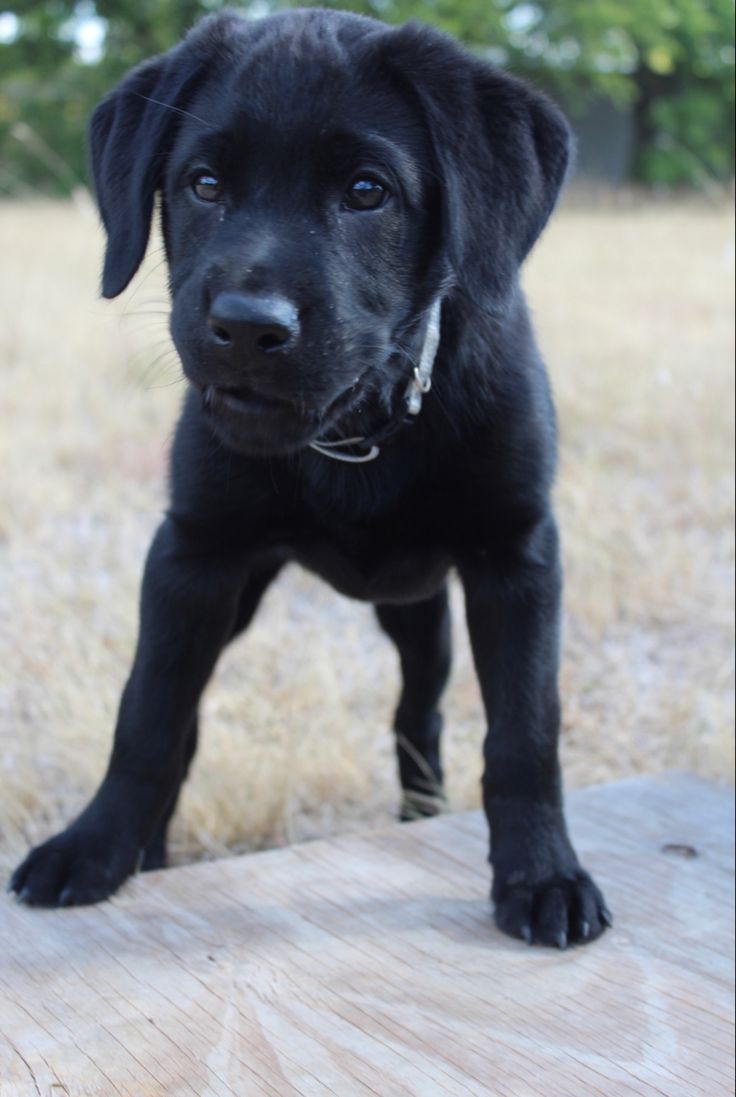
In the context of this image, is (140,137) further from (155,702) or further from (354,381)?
(155,702)

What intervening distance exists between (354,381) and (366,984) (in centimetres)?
82

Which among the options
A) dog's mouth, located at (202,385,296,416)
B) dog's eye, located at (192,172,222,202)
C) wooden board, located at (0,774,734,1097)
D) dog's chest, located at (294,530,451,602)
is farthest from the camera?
dog's chest, located at (294,530,451,602)

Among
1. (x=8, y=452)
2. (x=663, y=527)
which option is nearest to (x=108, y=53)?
(x=8, y=452)

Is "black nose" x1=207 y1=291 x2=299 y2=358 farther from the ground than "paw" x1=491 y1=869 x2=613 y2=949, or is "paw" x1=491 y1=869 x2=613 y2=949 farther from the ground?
"black nose" x1=207 y1=291 x2=299 y2=358

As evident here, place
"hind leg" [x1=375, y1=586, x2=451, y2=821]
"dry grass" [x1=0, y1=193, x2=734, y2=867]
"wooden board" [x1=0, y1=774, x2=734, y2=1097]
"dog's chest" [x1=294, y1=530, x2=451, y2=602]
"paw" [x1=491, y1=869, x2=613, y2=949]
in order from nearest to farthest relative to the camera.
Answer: "wooden board" [x1=0, y1=774, x2=734, y2=1097]
"paw" [x1=491, y1=869, x2=613, y2=949]
"dog's chest" [x1=294, y1=530, x2=451, y2=602]
"hind leg" [x1=375, y1=586, x2=451, y2=821]
"dry grass" [x1=0, y1=193, x2=734, y2=867]

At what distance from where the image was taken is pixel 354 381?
5.99 ft

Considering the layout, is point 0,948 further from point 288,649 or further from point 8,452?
point 8,452

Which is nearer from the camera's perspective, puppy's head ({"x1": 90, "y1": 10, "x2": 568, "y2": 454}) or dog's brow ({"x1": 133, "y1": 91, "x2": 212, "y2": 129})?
puppy's head ({"x1": 90, "y1": 10, "x2": 568, "y2": 454})

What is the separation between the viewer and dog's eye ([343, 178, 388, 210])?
5.97ft

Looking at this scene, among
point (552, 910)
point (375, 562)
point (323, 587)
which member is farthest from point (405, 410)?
point (323, 587)

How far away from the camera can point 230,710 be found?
3.45 meters

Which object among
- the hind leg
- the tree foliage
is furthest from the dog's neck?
the tree foliage

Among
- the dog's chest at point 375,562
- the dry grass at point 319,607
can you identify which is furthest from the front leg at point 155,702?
the dry grass at point 319,607

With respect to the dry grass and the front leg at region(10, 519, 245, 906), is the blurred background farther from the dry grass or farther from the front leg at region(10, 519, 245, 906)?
the front leg at region(10, 519, 245, 906)
